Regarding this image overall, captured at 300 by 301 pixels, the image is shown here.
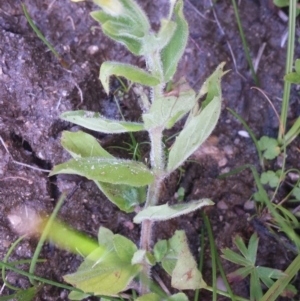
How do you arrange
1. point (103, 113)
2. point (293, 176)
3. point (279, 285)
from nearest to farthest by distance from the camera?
1. point (279, 285)
2. point (103, 113)
3. point (293, 176)

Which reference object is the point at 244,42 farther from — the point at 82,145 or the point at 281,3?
the point at 82,145

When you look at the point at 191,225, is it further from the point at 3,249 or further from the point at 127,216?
the point at 3,249

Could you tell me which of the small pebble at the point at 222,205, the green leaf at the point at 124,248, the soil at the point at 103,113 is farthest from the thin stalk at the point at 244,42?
the green leaf at the point at 124,248

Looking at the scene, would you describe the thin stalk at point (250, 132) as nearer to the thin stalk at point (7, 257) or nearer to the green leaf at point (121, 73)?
the green leaf at point (121, 73)

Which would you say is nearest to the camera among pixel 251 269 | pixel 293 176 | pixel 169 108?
pixel 169 108

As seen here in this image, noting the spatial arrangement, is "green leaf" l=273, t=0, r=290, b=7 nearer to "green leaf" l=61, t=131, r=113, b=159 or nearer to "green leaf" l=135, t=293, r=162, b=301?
"green leaf" l=61, t=131, r=113, b=159

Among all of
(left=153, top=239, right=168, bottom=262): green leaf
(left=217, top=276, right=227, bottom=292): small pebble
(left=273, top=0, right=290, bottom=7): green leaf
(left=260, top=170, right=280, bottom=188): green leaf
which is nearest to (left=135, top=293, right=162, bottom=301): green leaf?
(left=153, top=239, right=168, bottom=262): green leaf

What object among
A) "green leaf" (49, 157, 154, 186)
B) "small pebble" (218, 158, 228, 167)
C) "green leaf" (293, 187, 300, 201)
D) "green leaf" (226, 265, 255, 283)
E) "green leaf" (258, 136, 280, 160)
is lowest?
"green leaf" (226, 265, 255, 283)

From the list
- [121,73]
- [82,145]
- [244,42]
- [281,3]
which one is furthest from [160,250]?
[281,3]
